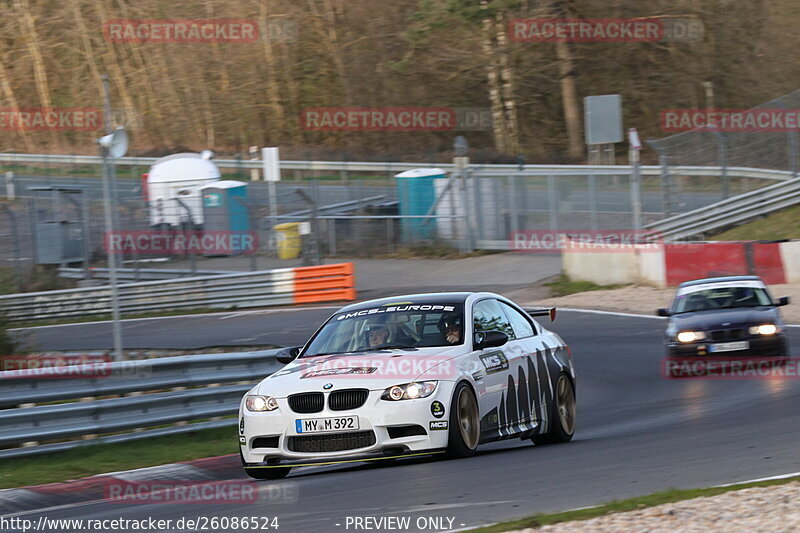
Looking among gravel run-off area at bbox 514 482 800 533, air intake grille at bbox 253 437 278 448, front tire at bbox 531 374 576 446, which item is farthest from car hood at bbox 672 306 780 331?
gravel run-off area at bbox 514 482 800 533

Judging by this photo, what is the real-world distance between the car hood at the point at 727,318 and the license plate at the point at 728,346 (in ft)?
0.76

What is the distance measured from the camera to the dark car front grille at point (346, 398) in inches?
342

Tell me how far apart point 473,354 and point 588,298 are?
54.6ft

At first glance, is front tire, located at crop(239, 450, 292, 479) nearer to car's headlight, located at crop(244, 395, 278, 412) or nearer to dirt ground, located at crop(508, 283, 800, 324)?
car's headlight, located at crop(244, 395, 278, 412)

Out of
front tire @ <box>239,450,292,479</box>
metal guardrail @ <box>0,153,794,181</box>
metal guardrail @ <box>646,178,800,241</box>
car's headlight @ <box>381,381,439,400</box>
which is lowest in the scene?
front tire @ <box>239,450,292,479</box>

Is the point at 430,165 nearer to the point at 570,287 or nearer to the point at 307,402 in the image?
the point at 570,287

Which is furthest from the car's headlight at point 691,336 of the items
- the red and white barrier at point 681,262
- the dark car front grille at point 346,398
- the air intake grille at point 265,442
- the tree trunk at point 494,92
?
the tree trunk at point 494,92

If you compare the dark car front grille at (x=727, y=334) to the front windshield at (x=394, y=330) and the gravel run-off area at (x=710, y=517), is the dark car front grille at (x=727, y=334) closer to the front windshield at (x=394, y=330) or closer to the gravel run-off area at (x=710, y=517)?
the front windshield at (x=394, y=330)

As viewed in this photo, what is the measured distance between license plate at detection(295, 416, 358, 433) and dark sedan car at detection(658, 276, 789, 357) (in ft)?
27.5

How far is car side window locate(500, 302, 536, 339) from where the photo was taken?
10586 millimetres

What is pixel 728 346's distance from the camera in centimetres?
1563

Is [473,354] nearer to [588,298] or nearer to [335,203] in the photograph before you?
[588,298]

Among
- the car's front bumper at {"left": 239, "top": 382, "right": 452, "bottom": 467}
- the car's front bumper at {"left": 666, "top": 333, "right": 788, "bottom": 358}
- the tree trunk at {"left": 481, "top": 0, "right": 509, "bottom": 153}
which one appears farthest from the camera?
the tree trunk at {"left": 481, "top": 0, "right": 509, "bottom": 153}

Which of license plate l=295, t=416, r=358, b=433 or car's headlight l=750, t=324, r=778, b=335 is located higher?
license plate l=295, t=416, r=358, b=433
